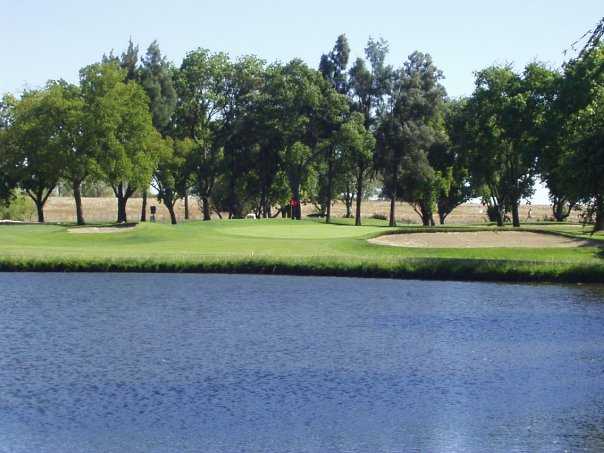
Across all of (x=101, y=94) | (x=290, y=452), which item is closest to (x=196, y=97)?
(x=101, y=94)

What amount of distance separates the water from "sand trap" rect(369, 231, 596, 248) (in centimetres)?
1987

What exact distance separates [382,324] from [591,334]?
693 centimetres

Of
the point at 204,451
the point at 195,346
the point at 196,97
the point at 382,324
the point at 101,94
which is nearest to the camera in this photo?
the point at 204,451

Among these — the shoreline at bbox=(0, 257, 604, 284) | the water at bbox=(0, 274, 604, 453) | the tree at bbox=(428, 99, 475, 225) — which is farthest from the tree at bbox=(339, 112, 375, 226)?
the water at bbox=(0, 274, 604, 453)

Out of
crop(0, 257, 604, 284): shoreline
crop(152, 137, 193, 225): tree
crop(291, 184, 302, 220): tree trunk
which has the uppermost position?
crop(152, 137, 193, 225): tree

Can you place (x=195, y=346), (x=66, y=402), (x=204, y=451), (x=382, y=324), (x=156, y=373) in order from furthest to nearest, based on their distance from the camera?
(x=382, y=324), (x=195, y=346), (x=156, y=373), (x=66, y=402), (x=204, y=451)

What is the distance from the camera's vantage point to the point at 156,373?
23.4 metres

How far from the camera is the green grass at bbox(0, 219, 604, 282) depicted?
1903 inches

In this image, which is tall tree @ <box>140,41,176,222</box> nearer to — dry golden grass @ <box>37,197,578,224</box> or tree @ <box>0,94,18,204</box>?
tree @ <box>0,94,18,204</box>

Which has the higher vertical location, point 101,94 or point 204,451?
point 101,94

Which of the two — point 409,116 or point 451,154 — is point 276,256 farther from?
point 451,154

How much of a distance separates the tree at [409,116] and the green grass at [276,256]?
3777 cm

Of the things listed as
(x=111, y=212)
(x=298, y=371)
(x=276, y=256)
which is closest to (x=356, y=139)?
(x=276, y=256)

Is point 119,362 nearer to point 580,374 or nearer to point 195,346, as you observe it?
point 195,346
